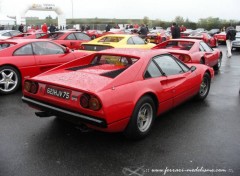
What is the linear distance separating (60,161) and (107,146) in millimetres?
716

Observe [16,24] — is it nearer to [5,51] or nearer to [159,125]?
[5,51]

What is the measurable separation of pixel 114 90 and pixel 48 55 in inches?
165

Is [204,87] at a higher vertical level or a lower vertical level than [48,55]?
lower

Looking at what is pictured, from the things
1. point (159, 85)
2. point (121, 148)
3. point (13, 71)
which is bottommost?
point (121, 148)

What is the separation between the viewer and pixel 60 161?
11.5ft

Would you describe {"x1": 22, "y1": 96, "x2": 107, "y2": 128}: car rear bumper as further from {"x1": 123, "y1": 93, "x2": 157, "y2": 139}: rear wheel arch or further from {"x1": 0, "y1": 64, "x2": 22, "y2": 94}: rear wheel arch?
{"x1": 0, "y1": 64, "x2": 22, "y2": 94}: rear wheel arch

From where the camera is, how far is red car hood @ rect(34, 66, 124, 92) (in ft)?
12.3

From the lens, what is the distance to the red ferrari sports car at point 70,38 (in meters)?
12.4

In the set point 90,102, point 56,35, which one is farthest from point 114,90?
point 56,35

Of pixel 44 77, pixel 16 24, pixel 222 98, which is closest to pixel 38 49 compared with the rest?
pixel 44 77

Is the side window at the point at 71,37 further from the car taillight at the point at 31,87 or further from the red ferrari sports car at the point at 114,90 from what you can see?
the car taillight at the point at 31,87

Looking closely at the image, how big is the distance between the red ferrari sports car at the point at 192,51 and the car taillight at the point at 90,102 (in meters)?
4.84

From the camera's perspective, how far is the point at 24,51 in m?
6.97

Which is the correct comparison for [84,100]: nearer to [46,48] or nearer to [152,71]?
[152,71]
